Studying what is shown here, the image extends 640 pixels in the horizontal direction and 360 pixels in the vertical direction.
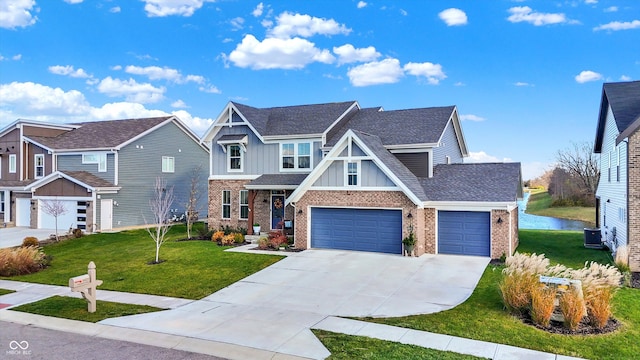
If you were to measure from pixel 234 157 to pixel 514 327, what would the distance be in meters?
18.8

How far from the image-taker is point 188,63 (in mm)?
29891

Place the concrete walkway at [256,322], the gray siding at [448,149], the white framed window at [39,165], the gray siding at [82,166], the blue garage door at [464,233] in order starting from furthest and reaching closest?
the white framed window at [39,165] → the gray siding at [82,166] → the gray siding at [448,149] → the blue garage door at [464,233] → the concrete walkway at [256,322]

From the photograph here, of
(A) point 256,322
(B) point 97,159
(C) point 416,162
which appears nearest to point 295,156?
(C) point 416,162

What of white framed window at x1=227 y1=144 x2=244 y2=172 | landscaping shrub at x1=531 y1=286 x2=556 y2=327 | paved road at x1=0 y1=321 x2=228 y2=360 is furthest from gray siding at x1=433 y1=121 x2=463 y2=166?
paved road at x1=0 y1=321 x2=228 y2=360

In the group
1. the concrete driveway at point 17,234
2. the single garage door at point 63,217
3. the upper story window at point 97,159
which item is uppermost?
the upper story window at point 97,159

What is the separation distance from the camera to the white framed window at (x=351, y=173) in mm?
19312

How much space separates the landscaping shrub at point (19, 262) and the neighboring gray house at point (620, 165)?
22299mm

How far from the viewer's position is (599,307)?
31.9 ft

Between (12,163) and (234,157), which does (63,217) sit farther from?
(234,157)

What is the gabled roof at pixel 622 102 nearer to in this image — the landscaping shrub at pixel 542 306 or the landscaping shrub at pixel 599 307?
the landscaping shrub at pixel 599 307

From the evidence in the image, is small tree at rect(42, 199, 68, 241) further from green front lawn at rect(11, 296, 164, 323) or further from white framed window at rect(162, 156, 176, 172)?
green front lawn at rect(11, 296, 164, 323)

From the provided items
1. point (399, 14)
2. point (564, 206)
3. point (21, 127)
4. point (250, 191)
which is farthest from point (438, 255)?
point (564, 206)

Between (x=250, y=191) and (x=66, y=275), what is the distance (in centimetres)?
999

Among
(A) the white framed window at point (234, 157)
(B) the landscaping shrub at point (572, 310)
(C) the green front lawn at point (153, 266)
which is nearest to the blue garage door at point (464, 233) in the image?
(C) the green front lawn at point (153, 266)
